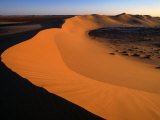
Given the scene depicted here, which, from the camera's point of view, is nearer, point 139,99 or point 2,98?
point 2,98

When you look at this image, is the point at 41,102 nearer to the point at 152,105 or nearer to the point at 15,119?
the point at 15,119

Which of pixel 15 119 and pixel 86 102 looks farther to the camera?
pixel 86 102

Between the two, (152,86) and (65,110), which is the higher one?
(65,110)

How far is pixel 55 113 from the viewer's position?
2299mm

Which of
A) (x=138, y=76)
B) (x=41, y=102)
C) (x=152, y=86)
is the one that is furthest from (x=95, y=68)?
(x=41, y=102)

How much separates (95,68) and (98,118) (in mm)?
5122

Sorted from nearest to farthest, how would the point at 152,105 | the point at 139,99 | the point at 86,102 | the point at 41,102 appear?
the point at 41,102 < the point at 86,102 < the point at 152,105 < the point at 139,99

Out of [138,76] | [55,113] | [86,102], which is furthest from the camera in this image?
[138,76]

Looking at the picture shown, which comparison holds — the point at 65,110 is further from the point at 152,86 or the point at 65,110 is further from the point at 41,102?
the point at 152,86

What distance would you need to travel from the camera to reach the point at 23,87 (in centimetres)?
301

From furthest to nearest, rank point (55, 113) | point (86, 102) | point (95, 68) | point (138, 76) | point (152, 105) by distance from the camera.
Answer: point (95, 68)
point (138, 76)
point (152, 105)
point (86, 102)
point (55, 113)

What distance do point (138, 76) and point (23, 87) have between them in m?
5.18

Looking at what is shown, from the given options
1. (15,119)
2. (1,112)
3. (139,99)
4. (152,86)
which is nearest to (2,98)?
(1,112)

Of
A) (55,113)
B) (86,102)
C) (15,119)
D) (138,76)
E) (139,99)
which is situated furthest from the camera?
(138,76)
